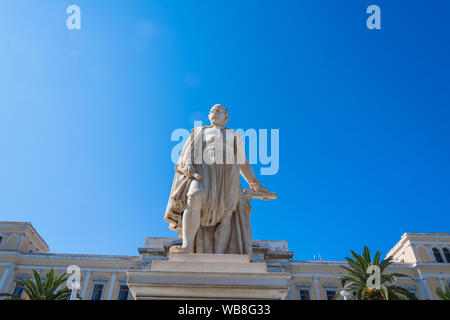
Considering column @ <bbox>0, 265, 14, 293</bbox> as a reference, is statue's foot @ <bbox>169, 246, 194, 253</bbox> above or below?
below

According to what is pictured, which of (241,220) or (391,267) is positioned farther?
(391,267)

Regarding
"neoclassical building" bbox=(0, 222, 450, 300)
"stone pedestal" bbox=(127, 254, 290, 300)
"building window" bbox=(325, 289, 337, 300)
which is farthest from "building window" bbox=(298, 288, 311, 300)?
"stone pedestal" bbox=(127, 254, 290, 300)

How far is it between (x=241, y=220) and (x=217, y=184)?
581 mm

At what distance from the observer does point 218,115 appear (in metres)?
5.16

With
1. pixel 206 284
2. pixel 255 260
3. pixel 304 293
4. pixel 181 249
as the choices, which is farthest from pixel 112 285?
pixel 206 284

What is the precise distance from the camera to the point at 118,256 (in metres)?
43.1

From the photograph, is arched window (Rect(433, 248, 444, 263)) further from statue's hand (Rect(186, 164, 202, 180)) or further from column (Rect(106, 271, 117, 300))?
statue's hand (Rect(186, 164, 202, 180))

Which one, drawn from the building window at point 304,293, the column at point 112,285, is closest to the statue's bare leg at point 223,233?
the building window at point 304,293

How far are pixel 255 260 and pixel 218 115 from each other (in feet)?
119

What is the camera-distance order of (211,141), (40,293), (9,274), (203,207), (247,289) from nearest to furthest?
(247,289) → (203,207) → (211,141) → (40,293) → (9,274)

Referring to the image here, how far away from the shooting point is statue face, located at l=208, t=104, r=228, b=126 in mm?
5141
